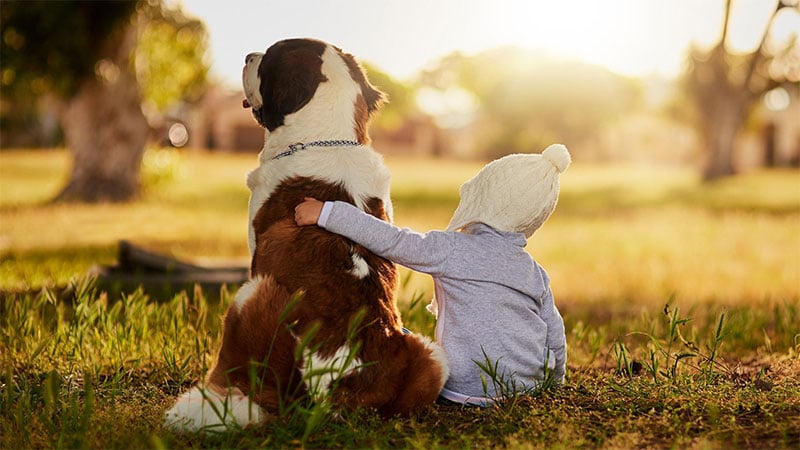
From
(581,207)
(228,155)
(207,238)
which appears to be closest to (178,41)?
(207,238)

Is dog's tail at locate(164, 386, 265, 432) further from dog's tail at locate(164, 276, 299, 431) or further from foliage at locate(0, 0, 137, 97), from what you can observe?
foliage at locate(0, 0, 137, 97)

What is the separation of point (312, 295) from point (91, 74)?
1154 cm

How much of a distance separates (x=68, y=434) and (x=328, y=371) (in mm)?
986

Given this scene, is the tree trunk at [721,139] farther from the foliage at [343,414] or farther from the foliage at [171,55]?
the foliage at [343,414]

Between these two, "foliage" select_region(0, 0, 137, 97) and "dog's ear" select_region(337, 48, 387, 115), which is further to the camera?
"foliage" select_region(0, 0, 137, 97)

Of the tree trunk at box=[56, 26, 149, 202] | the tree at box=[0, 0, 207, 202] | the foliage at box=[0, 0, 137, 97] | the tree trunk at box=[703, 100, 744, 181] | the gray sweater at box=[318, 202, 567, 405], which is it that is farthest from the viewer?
the tree trunk at box=[703, 100, 744, 181]

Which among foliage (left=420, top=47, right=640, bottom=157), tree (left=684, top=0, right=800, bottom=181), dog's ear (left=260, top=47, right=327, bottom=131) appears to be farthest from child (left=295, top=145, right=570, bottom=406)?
foliage (left=420, top=47, right=640, bottom=157)

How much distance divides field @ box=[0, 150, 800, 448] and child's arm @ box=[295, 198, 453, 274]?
577mm

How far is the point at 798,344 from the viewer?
4.21 m

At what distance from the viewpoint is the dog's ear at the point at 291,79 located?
3195 millimetres

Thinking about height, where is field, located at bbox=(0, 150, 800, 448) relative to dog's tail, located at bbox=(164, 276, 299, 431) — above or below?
below

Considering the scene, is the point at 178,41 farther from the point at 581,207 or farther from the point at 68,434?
the point at 68,434

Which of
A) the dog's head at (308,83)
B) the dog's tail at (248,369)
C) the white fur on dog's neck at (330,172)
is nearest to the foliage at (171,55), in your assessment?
the dog's head at (308,83)

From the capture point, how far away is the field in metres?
2.92
